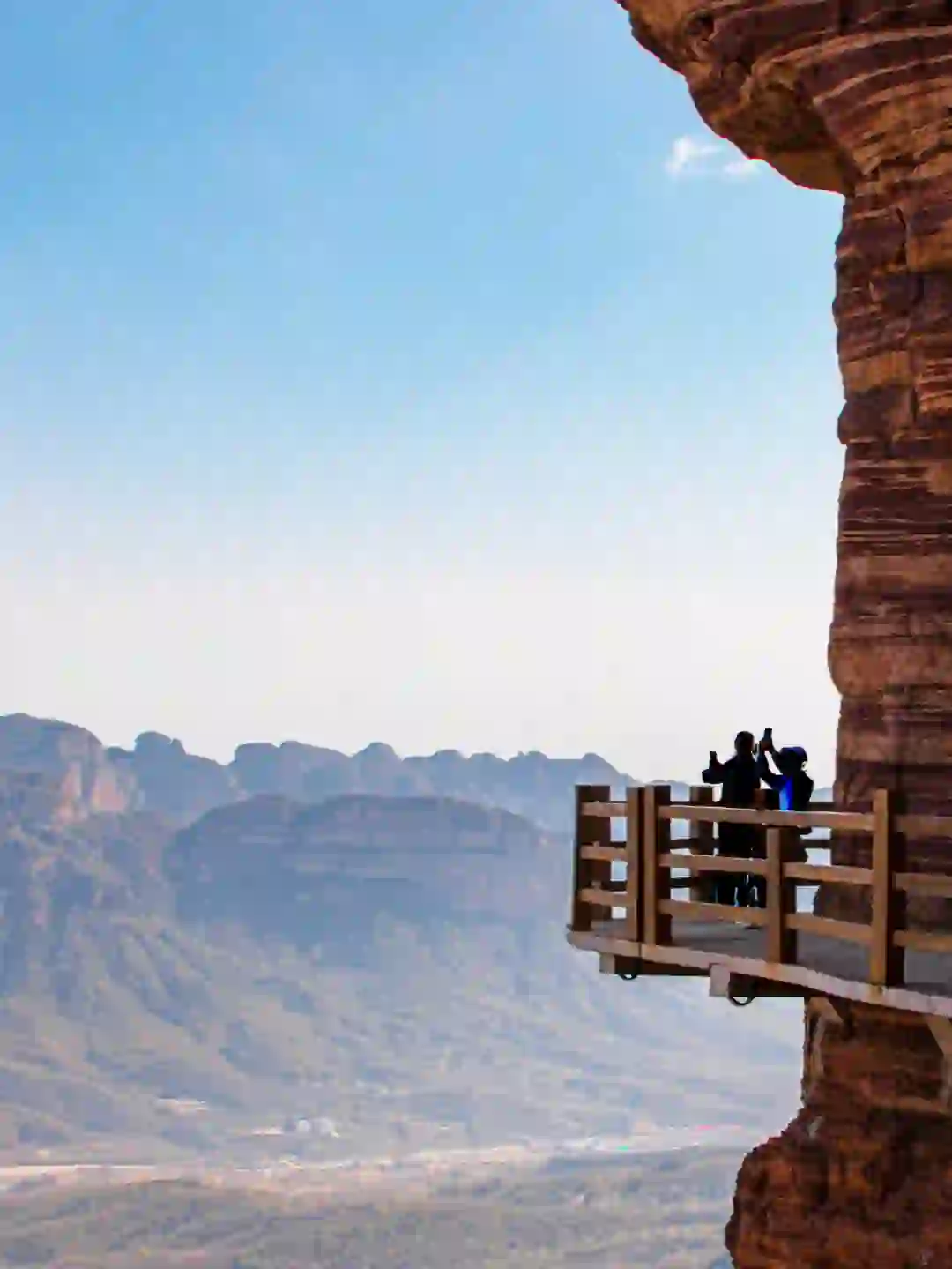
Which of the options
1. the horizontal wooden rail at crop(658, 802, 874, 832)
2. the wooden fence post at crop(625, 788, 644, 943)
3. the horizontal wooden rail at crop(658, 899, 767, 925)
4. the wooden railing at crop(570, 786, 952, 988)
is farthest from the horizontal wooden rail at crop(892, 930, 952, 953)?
the wooden fence post at crop(625, 788, 644, 943)

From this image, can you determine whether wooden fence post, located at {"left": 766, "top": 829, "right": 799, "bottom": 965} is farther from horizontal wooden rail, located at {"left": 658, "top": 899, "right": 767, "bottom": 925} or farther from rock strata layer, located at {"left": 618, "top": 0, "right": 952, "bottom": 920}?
rock strata layer, located at {"left": 618, "top": 0, "right": 952, "bottom": 920}

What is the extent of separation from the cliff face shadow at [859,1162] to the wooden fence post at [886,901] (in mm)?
4054

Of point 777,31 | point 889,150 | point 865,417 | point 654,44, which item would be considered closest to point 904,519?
point 865,417

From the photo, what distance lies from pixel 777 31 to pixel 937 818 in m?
9.42

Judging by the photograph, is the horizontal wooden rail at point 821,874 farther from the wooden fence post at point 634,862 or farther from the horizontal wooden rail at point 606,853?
the horizontal wooden rail at point 606,853

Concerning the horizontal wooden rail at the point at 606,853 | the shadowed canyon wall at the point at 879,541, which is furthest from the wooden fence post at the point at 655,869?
the shadowed canyon wall at the point at 879,541

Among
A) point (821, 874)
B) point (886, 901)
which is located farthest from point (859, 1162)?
point (886, 901)

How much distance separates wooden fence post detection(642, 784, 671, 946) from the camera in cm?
1997

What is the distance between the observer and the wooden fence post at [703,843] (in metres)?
22.4

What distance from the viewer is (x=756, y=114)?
23.3m

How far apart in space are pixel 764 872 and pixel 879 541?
4.81m

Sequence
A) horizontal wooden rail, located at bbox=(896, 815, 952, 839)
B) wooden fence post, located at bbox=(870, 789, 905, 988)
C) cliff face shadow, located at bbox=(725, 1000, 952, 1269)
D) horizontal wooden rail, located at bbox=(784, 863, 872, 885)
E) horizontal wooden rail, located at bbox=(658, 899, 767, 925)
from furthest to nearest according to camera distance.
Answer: cliff face shadow, located at bbox=(725, 1000, 952, 1269)
horizontal wooden rail, located at bbox=(658, 899, 767, 925)
horizontal wooden rail, located at bbox=(784, 863, 872, 885)
wooden fence post, located at bbox=(870, 789, 905, 988)
horizontal wooden rail, located at bbox=(896, 815, 952, 839)

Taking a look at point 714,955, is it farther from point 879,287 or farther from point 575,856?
point 879,287

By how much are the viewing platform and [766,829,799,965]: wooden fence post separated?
10 mm
